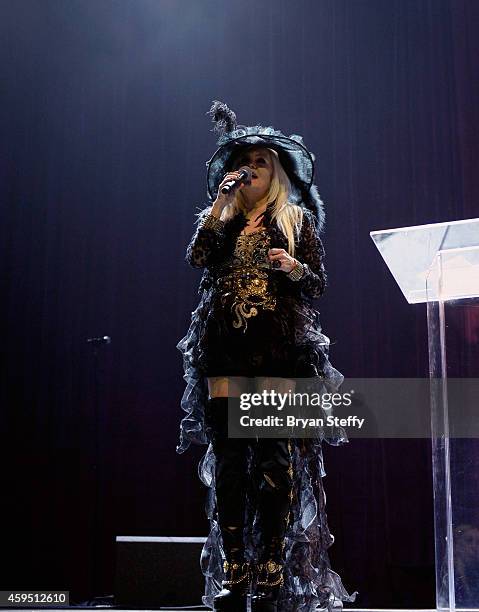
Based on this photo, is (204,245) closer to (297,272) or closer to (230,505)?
(297,272)

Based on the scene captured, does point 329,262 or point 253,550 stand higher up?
point 329,262

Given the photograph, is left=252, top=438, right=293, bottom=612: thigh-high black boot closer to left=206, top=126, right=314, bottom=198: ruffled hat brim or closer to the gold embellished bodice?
the gold embellished bodice

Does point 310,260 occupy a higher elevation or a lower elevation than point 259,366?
higher

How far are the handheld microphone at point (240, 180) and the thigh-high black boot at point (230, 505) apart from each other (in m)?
0.50

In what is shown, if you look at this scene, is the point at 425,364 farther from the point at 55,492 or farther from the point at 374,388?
the point at 55,492

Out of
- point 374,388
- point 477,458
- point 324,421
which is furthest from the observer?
point 374,388

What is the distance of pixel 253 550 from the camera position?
2002mm

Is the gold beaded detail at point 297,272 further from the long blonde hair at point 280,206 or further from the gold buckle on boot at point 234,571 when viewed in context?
the gold buckle on boot at point 234,571

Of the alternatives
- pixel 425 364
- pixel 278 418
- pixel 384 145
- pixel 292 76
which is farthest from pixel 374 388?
pixel 292 76

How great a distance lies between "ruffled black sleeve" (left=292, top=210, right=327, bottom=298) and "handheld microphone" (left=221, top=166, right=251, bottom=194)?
19 cm

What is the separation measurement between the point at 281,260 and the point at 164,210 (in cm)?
206

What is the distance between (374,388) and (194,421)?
0.61 m

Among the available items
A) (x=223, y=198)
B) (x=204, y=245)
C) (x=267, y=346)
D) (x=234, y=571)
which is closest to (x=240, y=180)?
(x=223, y=198)

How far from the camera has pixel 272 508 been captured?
6.15 ft
